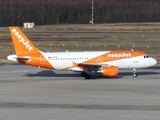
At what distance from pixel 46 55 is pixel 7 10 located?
10166 cm

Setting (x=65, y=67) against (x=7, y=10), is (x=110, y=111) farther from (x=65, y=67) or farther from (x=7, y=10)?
(x=7, y=10)

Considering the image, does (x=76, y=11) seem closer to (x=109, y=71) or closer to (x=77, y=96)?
(x=109, y=71)

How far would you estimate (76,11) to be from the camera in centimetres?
15838

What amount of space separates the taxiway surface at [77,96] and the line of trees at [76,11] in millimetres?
92612

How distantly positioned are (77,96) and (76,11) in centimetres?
11807

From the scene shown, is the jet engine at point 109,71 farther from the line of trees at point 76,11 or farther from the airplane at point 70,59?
the line of trees at point 76,11

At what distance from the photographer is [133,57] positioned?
179 feet

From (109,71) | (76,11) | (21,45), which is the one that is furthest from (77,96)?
(76,11)

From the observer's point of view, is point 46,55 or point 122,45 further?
point 122,45

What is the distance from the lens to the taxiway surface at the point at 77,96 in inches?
1316

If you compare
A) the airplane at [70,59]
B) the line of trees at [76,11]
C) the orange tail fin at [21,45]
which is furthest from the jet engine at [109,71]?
the line of trees at [76,11]

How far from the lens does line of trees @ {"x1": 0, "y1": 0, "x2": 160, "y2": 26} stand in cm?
15193

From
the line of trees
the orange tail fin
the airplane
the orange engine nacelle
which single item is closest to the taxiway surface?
the orange engine nacelle

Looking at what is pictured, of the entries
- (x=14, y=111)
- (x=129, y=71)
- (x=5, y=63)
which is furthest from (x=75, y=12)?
(x=14, y=111)
